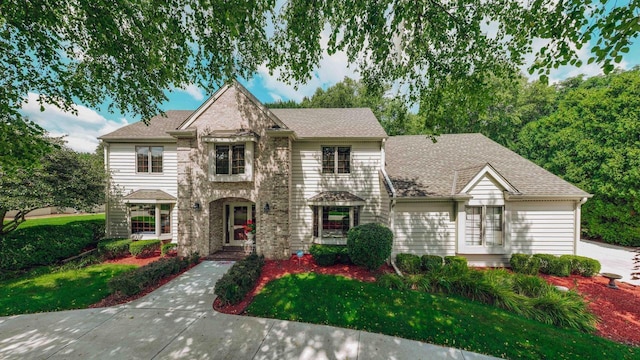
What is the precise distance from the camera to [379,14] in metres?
5.99

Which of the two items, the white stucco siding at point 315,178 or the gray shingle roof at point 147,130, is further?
the gray shingle roof at point 147,130

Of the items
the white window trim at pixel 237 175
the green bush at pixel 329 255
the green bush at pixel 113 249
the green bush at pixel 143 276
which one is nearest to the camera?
the green bush at pixel 143 276

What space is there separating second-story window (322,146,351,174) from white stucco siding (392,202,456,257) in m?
3.32

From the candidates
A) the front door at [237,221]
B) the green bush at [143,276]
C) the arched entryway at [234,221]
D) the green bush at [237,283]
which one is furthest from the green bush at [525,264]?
the green bush at [143,276]

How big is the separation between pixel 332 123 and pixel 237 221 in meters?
7.79

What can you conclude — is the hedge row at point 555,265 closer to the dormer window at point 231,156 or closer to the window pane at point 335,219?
the window pane at point 335,219

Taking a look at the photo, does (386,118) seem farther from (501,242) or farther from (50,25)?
(50,25)

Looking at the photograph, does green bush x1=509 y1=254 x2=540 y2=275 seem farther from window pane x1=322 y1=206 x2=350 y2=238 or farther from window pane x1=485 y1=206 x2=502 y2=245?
window pane x1=322 y1=206 x2=350 y2=238

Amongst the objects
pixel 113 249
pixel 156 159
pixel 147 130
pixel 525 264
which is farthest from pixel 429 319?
pixel 147 130

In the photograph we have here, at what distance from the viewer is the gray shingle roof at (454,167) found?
396 inches

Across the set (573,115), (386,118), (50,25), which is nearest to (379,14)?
(50,25)

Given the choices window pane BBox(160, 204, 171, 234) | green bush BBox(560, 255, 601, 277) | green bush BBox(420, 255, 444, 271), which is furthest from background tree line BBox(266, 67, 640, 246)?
window pane BBox(160, 204, 171, 234)

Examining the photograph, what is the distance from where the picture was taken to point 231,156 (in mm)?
10258

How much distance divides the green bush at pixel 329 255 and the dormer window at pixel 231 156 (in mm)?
4579
